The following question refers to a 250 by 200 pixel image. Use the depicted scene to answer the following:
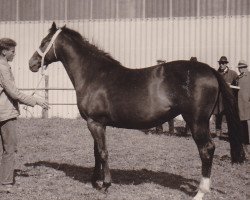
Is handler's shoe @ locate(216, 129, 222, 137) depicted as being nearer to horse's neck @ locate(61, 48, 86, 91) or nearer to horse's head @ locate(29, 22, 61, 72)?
horse's neck @ locate(61, 48, 86, 91)

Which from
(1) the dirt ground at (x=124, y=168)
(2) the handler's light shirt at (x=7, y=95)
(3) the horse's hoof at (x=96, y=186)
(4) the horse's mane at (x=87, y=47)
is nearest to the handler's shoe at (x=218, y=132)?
(1) the dirt ground at (x=124, y=168)

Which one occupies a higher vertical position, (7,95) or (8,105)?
(7,95)

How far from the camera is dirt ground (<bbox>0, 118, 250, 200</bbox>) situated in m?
5.97

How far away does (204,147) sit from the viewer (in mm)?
5680

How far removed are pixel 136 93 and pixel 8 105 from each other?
1.80 metres

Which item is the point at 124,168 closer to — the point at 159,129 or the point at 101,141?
the point at 101,141

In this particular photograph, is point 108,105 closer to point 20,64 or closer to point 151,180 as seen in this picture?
point 151,180

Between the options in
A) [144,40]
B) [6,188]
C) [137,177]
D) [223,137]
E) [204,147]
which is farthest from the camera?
[144,40]

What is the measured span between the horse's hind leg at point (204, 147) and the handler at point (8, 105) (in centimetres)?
218

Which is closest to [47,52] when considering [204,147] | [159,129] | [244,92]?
[204,147]

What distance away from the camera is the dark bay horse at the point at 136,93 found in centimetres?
564

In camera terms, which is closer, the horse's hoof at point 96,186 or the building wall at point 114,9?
the horse's hoof at point 96,186

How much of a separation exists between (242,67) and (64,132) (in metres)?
5.33

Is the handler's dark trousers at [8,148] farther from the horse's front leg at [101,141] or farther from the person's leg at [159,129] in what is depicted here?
the person's leg at [159,129]
